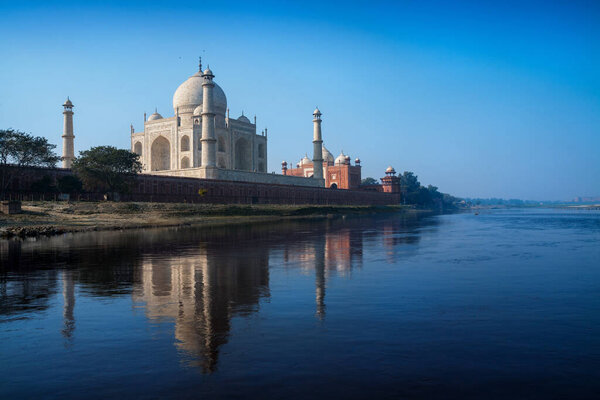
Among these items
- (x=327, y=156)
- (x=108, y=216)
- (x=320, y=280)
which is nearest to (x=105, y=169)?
(x=108, y=216)

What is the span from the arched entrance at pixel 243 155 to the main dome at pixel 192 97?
5.27 metres

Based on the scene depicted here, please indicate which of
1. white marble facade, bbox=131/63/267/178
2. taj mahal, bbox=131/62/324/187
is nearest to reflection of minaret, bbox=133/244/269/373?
taj mahal, bbox=131/62/324/187

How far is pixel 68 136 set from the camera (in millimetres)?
48812

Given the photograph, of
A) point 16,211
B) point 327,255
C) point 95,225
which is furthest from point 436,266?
point 16,211

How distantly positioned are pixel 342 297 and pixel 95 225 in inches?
844

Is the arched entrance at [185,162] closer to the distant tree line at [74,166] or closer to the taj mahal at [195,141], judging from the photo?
the taj mahal at [195,141]

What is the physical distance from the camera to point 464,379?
14.4 feet

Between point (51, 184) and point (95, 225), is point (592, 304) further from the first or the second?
point (51, 184)

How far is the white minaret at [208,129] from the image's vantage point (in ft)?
161

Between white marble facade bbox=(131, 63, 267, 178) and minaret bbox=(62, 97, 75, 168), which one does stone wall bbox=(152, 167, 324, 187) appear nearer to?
white marble facade bbox=(131, 63, 267, 178)

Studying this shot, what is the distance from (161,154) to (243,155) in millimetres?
10396

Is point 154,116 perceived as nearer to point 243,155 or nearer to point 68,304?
point 243,155

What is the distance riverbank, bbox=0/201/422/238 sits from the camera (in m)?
23.2

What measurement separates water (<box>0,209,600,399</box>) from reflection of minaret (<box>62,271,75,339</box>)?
4cm
